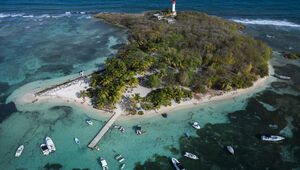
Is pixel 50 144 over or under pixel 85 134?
under

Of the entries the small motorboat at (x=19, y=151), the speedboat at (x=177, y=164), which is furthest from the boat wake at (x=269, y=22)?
the small motorboat at (x=19, y=151)

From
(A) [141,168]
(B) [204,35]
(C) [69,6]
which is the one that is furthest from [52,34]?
(A) [141,168]

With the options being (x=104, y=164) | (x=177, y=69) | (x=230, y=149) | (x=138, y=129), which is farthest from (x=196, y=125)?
(x=177, y=69)

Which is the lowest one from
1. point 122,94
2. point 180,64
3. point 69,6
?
point 122,94

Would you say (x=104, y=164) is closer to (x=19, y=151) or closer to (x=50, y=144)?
(x=50, y=144)

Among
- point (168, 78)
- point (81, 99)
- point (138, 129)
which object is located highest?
point (168, 78)

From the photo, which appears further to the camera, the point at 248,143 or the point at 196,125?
the point at 196,125

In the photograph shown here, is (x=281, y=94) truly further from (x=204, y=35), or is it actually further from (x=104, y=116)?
(x=104, y=116)

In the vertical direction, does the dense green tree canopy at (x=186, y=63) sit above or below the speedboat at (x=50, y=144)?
above

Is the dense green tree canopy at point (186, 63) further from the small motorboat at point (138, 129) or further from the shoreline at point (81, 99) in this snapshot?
Result: the small motorboat at point (138, 129)
